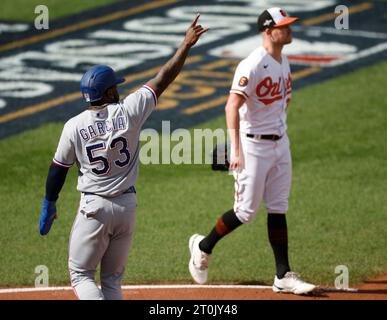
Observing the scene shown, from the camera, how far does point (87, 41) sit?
1823cm

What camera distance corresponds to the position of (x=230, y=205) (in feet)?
36.8

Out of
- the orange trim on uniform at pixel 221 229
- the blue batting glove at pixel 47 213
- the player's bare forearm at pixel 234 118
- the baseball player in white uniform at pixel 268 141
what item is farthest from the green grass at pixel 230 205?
the blue batting glove at pixel 47 213

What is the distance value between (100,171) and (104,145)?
7.8 inches

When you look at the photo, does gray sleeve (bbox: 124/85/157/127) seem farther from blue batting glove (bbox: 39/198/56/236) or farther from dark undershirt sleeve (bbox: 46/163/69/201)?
blue batting glove (bbox: 39/198/56/236)

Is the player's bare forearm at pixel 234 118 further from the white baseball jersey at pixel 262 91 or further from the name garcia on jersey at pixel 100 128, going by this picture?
the name garcia on jersey at pixel 100 128

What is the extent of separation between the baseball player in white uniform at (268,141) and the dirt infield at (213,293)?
0.55 feet

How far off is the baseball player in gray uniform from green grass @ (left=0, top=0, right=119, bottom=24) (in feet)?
41.4

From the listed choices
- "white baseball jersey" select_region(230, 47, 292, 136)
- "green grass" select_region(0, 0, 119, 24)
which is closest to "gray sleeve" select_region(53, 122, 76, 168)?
"white baseball jersey" select_region(230, 47, 292, 136)

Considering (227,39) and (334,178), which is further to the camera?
(227,39)

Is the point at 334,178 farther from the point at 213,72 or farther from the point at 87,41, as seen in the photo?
the point at 87,41

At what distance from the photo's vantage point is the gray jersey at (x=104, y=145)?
7.18m
